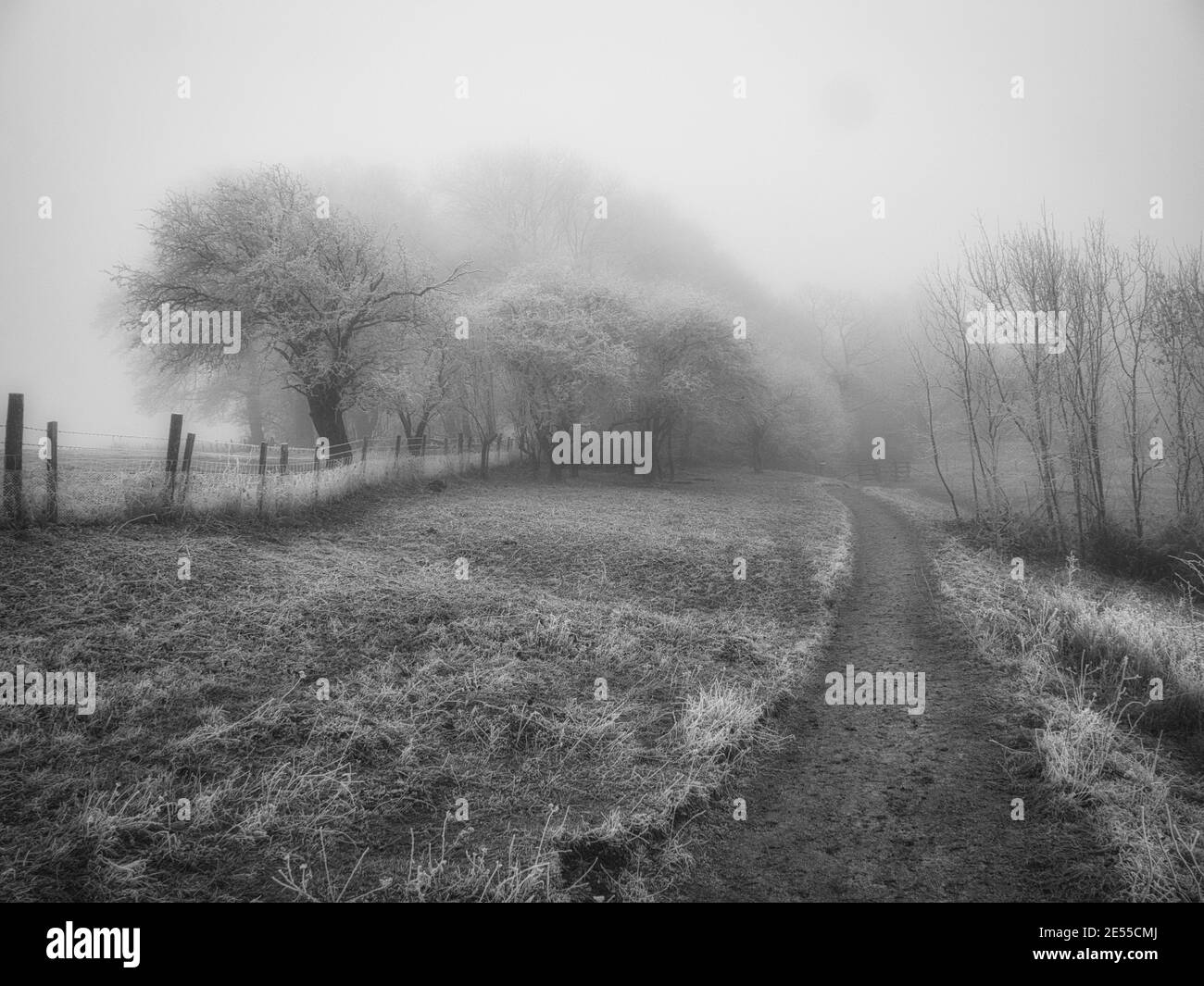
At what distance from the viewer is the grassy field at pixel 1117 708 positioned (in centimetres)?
515

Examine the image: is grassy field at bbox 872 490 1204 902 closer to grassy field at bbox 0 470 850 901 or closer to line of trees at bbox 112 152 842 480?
grassy field at bbox 0 470 850 901

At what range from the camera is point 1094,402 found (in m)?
18.6

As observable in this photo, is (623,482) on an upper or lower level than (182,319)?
lower

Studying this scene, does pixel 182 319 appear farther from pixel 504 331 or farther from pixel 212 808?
pixel 212 808

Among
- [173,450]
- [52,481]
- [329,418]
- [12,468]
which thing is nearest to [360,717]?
[12,468]

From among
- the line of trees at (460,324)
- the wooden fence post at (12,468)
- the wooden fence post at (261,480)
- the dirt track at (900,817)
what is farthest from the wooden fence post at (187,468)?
the dirt track at (900,817)

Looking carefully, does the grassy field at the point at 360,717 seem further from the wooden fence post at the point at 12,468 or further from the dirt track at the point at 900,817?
the wooden fence post at the point at 12,468

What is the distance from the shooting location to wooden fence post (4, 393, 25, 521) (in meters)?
9.45

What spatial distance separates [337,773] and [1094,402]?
2204 centimetres

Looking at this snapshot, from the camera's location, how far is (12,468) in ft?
31.1

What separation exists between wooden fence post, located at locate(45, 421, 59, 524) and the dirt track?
1096 centimetres

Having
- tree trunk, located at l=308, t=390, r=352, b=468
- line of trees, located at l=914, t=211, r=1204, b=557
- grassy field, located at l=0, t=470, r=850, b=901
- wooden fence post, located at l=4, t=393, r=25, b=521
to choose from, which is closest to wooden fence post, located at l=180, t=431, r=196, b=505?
grassy field, located at l=0, t=470, r=850, b=901

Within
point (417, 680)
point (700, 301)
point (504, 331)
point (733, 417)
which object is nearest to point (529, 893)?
point (417, 680)

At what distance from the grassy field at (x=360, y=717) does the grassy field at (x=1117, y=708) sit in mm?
2958
